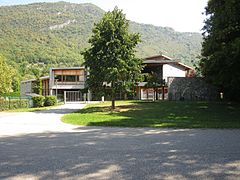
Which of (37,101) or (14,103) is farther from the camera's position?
(37,101)

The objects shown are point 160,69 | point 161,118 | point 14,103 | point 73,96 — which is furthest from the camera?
point 73,96

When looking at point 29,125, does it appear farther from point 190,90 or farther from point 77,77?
point 77,77

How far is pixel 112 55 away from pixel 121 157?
21.0m

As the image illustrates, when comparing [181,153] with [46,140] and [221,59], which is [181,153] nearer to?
[46,140]

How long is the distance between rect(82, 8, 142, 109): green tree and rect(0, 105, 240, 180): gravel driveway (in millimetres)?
16888

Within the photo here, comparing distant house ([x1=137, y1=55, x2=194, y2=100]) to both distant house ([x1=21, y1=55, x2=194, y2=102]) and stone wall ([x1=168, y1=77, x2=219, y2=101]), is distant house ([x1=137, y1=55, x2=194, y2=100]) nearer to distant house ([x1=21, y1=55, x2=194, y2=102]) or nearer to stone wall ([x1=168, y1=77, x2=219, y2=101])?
distant house ([x1=21, y1=55, x2=194, y2=102])

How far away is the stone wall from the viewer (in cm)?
4422

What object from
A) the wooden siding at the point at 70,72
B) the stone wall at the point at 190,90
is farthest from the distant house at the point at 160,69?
the wooden siding at the point at 70,72

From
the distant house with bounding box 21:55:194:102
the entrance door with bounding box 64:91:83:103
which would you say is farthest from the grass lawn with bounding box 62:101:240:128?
the entrance door with bounding box 64:91:83:103

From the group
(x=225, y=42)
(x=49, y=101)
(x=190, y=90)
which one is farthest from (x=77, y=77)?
(x=225, y=42)

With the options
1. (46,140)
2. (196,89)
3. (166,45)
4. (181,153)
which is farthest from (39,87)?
(166,45)

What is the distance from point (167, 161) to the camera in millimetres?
7992

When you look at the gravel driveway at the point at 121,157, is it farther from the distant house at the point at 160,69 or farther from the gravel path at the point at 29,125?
the distant house at the point at 160,69

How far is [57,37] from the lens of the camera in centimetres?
12525
